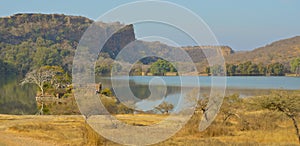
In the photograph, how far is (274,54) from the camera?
135 m

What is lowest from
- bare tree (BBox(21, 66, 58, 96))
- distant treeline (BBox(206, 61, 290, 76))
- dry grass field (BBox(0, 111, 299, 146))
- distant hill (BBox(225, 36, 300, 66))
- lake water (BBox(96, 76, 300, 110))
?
dry grass field (BBox(0, 111, 299, 146))

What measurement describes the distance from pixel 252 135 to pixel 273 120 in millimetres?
4340

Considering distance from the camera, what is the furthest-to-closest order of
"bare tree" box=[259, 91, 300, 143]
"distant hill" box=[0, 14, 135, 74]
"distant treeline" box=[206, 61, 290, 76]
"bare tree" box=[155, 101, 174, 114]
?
"distant treeline" box=[206, 61, 290, 76], "distant hill" box=[0, 14, 135, 74], "bare tree" box=[155, 101, 174, 114], "bare tree" box=[259, 91, 300, 143]

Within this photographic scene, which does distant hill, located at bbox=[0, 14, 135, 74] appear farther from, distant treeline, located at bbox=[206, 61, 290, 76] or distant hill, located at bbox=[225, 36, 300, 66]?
distant hill, located at bbox=[225, 36, 300, 66]

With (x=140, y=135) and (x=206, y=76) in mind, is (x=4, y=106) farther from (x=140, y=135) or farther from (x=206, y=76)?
(x=206, y=76)

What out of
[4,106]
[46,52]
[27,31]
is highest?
[27,31]

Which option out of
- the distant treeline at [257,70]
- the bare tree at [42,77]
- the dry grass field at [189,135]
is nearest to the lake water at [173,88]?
the dry grass field at [189,135]

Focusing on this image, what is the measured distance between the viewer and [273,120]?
23203 mm

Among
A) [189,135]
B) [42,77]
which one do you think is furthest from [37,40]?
[189,135]

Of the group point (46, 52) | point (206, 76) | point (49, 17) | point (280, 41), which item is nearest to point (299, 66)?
point (206, 76)

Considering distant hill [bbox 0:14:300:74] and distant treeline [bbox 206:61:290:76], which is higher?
distant hill [bbox 0:14:300:74]

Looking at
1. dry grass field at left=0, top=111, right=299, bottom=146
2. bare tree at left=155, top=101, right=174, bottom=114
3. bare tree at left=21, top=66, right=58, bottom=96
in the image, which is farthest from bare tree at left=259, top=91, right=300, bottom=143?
bare tree at left=21, top=66, right=58, bottom=96

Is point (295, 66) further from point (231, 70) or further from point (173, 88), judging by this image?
point (173, 88)

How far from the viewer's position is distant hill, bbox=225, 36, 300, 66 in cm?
12762
